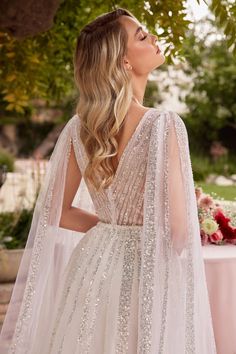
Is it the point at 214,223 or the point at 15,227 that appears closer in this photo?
the point at 214,223

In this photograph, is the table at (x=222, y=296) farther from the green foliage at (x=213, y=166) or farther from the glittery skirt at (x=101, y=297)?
the green foliage at (x=213, y=166)

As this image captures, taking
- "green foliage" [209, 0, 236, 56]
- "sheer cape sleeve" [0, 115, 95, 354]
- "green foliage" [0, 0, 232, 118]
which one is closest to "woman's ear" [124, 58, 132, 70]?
"sheer cape sleeve" [0, 115, 95, 354]

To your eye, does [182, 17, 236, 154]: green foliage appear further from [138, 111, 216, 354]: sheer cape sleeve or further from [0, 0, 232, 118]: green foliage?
[138, 111, 216, 354]: sheer cape sleeve

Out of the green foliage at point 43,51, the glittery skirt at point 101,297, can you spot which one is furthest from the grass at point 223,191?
the glittery skirt at point 101,297

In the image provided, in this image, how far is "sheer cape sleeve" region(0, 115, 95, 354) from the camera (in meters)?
2.39

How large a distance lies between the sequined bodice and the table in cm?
61

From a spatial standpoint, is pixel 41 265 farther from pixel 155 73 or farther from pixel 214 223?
pixel 155 73

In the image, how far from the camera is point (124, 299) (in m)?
2.10

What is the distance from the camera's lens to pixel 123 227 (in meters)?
2.21

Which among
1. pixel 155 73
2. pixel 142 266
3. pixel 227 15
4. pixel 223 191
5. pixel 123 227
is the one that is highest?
pixel 155 73

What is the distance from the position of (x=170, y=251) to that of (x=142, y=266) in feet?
0.30

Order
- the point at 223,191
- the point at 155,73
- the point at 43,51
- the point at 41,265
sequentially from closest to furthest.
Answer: the point at 41,265 → the point at 43,51 → the point at 223,191 → the point at 155,73

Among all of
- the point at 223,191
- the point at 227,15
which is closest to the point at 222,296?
the point at 227,15

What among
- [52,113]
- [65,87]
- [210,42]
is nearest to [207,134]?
[210,42]
